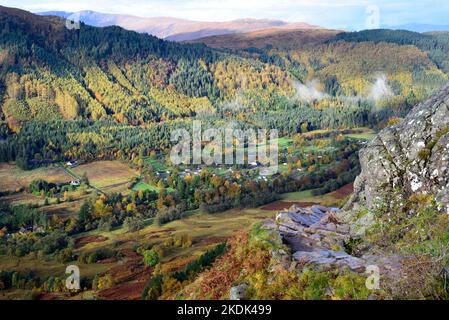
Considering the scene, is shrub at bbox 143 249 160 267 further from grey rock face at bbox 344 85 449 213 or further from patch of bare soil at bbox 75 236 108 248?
grey rock face at bbox 344 85 449 213

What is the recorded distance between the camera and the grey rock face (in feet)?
53.6

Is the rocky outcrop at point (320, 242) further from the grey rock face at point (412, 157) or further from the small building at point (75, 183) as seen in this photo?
the small building at point (75, 183)

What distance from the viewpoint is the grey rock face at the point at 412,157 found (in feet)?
53.6

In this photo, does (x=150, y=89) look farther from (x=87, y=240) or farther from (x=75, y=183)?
(x=87, y=240)

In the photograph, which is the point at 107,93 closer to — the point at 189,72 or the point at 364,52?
the point at 189,72

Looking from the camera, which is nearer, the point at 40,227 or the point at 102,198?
the point at 40,227

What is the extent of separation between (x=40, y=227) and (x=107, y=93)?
10757 centimetres

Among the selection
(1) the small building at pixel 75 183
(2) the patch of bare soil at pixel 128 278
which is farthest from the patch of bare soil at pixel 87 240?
(1) the small building at pixel 75 183

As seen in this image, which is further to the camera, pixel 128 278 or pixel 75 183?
pixel 75 183

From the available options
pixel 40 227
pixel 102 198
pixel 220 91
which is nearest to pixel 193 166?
pixel 102 198

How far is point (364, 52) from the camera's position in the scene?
199000mm

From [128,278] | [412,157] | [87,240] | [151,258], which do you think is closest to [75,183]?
[87,240]

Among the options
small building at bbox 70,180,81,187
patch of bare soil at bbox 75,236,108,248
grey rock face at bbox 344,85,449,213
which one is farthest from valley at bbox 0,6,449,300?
small building at bbox 70,180,81,187

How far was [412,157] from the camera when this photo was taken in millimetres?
17328
